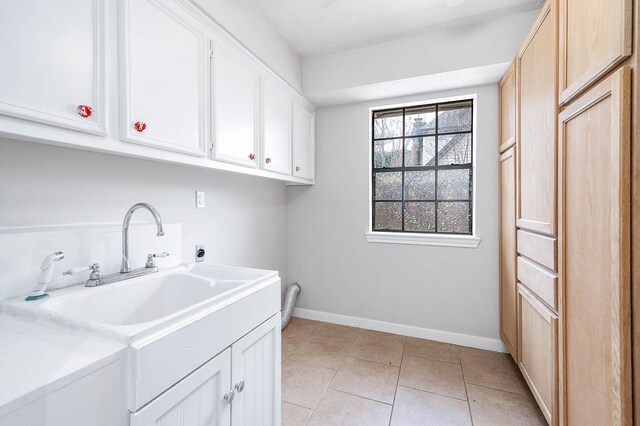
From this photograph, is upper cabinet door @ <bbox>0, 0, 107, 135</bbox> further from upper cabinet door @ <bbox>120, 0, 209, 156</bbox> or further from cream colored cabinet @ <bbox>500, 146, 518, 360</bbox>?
cream colored cabinet @ <bbox>500, 146, 518, 360</bbox>

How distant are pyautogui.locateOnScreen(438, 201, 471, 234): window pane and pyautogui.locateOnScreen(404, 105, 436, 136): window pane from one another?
2.43ft

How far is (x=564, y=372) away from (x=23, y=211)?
2.37 meters

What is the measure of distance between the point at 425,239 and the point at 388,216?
17.0 inches

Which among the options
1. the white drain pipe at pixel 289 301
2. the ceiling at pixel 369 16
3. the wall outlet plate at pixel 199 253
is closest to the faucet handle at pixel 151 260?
the wall outlet plate at pixel 199 253

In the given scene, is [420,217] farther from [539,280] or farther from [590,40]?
[590,40]

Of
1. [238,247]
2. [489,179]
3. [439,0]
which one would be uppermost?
[439,0]

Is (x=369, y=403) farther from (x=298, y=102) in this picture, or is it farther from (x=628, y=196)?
(x=298, y=102)

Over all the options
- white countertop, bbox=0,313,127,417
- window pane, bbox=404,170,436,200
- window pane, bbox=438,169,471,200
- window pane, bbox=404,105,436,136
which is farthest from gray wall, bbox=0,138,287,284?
window pane, bbox=438,169,471,200

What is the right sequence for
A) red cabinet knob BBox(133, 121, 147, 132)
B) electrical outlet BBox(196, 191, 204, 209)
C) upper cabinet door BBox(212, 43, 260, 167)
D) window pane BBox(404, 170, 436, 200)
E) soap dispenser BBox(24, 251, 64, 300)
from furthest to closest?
window pane BBox(404, 170, 436, 200) → electrical outlet BBox(196, 191, 204, 209) → upper cabinet door BBox(212, 43, 260, 167) → red cabinet knob BBox(133, 121, 147, 132) → soap dispenser BBox(24, 251, 64, 300)

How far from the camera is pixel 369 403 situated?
1.69 m

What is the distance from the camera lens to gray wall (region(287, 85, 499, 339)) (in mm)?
2334

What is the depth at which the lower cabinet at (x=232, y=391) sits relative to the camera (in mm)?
783

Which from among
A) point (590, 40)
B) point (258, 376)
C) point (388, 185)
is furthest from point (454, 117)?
point (258, 376)

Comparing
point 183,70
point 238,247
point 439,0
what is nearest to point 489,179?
point 439,0
